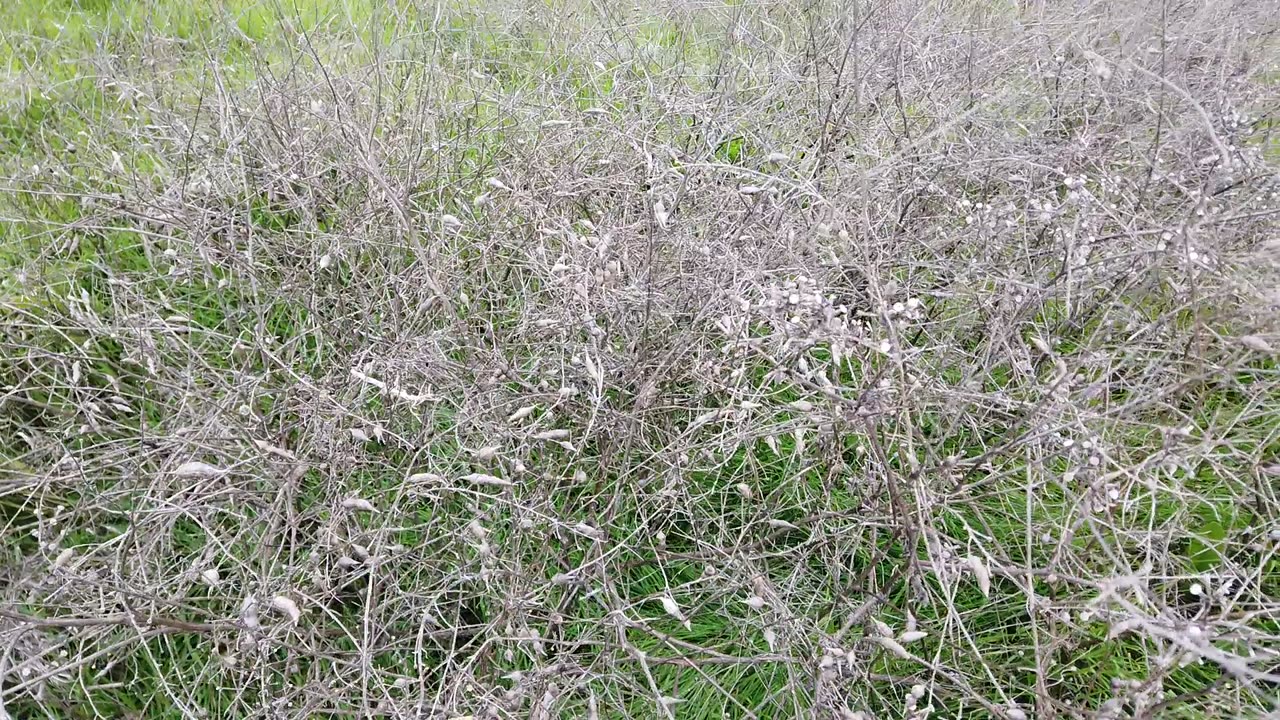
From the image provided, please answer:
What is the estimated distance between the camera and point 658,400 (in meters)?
1.56

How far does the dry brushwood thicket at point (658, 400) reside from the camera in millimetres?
1274

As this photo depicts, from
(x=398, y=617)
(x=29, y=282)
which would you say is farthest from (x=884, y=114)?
(x=29, y=282)

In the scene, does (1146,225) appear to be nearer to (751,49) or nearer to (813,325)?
(813,325)

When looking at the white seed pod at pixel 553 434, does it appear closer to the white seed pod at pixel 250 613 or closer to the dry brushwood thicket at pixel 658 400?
the dry brushwood thicket at pixel 658 400

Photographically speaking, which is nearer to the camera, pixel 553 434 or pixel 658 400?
pixel 553 434

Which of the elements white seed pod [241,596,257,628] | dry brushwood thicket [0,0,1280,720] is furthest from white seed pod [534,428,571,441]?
white seed pod [241,596,257,628]

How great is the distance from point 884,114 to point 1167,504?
112 centimetres

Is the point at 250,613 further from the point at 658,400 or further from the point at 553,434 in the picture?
the point at 658,400

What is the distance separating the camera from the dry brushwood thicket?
1274 millimetres

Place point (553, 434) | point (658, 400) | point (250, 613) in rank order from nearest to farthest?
point (250, 613) → point (553, 434) → point (658, 400)

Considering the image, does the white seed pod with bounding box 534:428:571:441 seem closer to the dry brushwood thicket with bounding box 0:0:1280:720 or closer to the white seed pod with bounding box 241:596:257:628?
the dry brushwood thicket with bounding box 0:0:1280:720

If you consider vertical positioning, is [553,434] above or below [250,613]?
above

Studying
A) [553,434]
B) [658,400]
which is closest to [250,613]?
[553,434]

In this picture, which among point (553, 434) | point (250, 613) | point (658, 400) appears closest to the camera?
point (250, 613)
